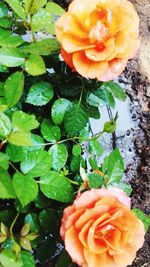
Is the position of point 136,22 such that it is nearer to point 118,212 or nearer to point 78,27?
point 78,27

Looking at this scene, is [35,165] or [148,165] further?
[148,165]

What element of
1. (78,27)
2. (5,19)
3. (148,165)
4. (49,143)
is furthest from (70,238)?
(148,165)

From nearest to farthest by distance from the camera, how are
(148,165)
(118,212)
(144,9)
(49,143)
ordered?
(118,212) → (49,143) → (148,165) → (144,9)

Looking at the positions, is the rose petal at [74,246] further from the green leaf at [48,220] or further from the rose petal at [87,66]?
the rose petal at [87,66]

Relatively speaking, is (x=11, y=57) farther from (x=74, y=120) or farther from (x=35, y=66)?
(x=74, y=120)

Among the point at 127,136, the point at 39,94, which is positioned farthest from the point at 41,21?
the point at 127,136

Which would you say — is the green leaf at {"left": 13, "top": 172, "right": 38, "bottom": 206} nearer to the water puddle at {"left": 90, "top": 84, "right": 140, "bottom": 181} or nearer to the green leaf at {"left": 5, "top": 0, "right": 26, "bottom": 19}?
the green leaf at {"left": 5, "top": 0, "right": 26, "bottom": 19}

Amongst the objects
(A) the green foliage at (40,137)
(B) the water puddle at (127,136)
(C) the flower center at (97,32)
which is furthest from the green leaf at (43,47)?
(B) the water puddle at (127,136)
